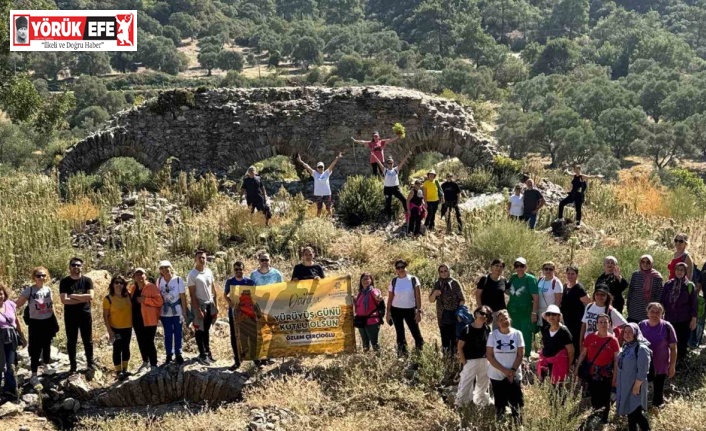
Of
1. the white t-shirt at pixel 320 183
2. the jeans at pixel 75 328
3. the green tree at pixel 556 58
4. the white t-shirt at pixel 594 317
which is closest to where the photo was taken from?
the white t-shirt at pixel 594 317

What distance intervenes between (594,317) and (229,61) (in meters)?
75.9

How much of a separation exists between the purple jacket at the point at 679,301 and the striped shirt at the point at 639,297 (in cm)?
8

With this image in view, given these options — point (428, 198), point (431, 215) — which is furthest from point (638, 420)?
point (431, 215)

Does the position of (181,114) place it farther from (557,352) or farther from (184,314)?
(557,352)

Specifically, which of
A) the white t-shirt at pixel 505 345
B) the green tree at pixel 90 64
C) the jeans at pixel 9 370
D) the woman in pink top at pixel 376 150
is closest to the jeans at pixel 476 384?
the white t-shirt at pixel 505 345

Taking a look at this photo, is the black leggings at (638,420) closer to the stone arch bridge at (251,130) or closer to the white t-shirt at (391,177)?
the white t-shirt at (391,177)

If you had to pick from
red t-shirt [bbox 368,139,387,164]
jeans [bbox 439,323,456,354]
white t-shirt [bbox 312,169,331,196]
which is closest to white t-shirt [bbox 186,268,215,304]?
jeans [bbox 439,323,456,354]

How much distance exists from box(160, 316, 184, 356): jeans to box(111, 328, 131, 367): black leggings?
38 centimetres

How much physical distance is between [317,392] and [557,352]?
2577mm

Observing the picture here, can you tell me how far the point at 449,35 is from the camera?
303 ft

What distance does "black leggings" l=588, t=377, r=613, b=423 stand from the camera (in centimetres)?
691

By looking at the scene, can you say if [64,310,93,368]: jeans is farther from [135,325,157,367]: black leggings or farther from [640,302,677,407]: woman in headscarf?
[640,302,677,407]: woman in headscarf

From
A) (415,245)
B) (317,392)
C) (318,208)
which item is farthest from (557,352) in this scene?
(318,208)

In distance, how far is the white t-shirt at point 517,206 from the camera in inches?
501
